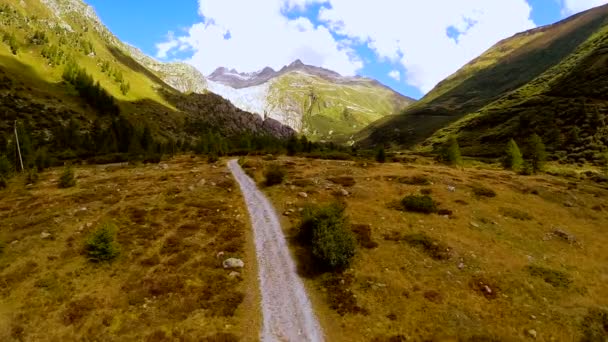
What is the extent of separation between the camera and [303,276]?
90.8ft

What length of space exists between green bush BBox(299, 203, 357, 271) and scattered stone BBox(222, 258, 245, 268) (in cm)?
530

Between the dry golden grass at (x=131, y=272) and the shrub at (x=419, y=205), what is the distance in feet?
54.6

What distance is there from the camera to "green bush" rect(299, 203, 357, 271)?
91.8 feet

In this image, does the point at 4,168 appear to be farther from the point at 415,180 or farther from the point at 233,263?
the point at 415,180

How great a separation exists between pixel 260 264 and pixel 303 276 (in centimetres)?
357

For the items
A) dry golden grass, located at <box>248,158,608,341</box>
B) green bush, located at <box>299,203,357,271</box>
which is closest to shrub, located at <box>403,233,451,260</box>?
dry golden grass, located at <box>248,158,608,341</box>

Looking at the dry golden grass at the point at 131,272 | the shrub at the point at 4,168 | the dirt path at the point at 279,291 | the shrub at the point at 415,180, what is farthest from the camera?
the shrub at the point at 4,168

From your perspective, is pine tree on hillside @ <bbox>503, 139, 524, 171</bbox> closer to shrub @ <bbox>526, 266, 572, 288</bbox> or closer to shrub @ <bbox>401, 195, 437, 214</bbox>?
shrub @ <bbox>401, 195, 437, 214</bbox>

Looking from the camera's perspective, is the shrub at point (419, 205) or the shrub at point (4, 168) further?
the shrub at point (4, 168)

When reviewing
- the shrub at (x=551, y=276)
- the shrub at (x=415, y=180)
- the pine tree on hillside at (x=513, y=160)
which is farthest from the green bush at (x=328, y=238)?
the pine tree on hillside at (x=513, y=160)

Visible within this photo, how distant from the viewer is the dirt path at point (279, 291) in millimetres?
21391

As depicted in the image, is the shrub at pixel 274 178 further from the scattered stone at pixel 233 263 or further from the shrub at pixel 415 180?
the scattered stone at pixel 233 263

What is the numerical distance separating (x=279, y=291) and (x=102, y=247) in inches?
546

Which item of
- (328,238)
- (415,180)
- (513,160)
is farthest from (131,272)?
(513,160)
